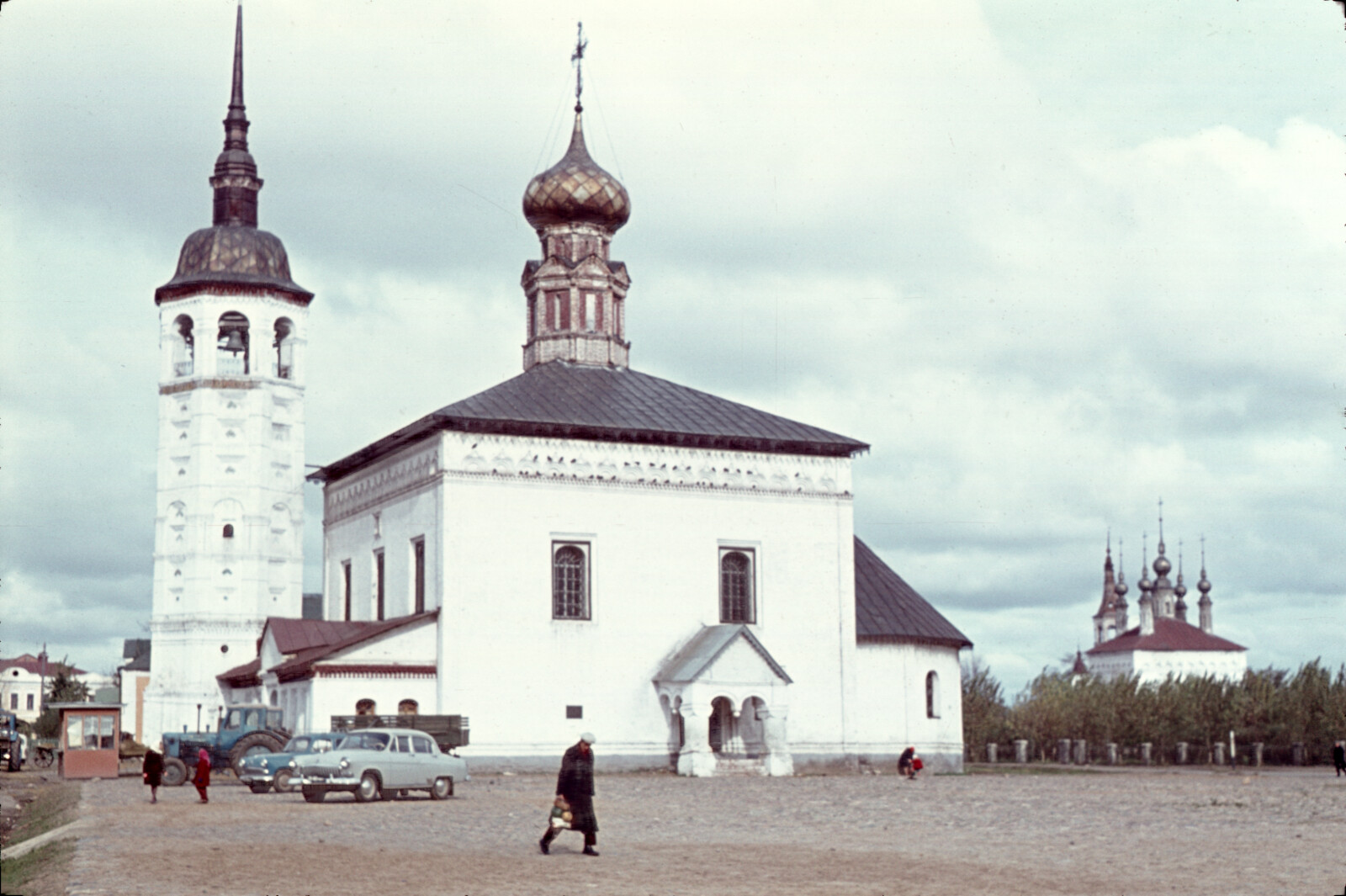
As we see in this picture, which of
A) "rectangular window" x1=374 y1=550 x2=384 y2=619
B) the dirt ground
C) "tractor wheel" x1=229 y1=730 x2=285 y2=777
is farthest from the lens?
"rectangular window" x1=374 y1=550 x2=384 y2=619

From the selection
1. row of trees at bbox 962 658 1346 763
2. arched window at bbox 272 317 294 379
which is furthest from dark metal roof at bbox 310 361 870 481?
row of trees at bbox 962 658 1346 763

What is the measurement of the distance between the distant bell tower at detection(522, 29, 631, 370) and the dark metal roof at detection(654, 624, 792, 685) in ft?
29.8

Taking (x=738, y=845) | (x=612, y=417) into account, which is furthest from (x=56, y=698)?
(x=738, y=845)

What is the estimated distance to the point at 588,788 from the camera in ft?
57.4

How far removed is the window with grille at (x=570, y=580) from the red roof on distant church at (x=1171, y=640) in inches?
3569

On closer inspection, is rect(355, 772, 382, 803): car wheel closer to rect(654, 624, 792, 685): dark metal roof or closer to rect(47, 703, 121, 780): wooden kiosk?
rect(654, 624, 792, 685): dark metal roof

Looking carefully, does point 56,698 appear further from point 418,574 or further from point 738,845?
point 738,845

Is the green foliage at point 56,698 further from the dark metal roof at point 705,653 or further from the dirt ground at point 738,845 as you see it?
the dirt ground at point 738,845

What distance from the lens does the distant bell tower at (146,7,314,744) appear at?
5022cm

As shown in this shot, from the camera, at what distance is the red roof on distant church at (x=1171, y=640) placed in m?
124

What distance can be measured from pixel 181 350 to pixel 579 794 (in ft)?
125

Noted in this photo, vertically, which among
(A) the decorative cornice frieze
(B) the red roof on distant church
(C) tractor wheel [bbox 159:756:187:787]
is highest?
(A) the decorative cornice frieze

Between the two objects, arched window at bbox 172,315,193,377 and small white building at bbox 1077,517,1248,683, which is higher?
arched window at bbox 172,315,193,377

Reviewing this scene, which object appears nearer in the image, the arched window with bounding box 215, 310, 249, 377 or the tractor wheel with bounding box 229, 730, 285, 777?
the tractor wheel with bounding box 229, 730, 285, 777
